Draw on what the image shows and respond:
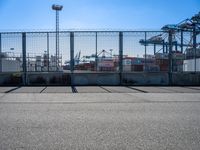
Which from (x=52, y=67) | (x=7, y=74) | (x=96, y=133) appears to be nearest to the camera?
(x=96, y=133)

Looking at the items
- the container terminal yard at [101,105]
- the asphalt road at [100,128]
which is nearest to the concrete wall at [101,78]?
the container terminal yard at [101,105]

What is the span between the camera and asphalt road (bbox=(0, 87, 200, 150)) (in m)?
5.93

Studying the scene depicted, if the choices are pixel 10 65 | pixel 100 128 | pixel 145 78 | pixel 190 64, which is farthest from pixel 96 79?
pixel 100 128

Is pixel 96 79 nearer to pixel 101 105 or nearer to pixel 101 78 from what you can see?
pixel 101 78

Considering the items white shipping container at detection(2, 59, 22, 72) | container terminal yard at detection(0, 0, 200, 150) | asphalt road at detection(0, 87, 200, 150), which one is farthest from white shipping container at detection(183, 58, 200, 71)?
asphalt road at detection(0, 87, 200, 150)

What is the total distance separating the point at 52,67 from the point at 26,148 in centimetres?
1788

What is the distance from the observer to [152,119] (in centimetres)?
852

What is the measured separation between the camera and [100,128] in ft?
24.1

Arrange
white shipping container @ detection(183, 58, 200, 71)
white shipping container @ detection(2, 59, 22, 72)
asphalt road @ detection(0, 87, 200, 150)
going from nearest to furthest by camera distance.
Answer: asphalt road @ detection(0, 87, 200, 150) → white shipping container @ detection(2, 59, 22, 72) → white shipping container @ detection(183, 58, 200, 71)

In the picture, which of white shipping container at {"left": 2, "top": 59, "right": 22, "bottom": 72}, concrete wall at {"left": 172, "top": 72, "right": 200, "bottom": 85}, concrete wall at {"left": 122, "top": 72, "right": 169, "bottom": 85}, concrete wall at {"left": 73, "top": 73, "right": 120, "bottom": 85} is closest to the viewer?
concrete wall at {"left": 73, "top": 73, "right": 120, "bottom": 85}

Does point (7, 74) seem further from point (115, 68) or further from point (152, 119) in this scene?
point (152, 119)

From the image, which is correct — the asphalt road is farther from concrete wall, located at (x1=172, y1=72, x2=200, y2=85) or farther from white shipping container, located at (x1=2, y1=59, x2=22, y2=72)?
white shipping container, located at (x1=2, y1=59, x2=22, y2=72)

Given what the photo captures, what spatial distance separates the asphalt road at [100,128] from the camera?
19.5ft

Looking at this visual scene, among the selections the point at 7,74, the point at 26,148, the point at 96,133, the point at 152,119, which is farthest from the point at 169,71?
the point at 26,148
